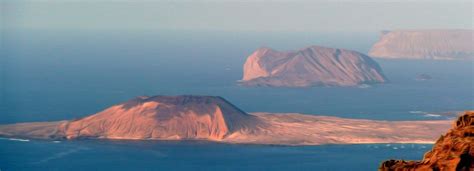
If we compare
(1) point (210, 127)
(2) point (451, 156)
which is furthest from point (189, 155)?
(2) point (451, 156)

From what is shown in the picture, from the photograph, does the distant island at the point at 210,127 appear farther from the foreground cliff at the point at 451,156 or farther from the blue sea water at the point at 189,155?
the foreground cliff at the point at 451,156

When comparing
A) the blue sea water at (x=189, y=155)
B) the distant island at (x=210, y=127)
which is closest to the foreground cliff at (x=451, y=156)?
the blue sea water at (x=189, y=155)

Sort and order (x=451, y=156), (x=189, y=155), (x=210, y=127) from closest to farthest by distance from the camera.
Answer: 1. (x=451, y=156)
2. (x=189, y=155)
3. (x=210, y=127)

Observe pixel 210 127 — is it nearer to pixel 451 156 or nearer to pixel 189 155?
pixel 189 155

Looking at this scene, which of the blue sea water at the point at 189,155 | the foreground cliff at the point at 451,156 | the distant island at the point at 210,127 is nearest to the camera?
the foreground cliff at the point at 451,156

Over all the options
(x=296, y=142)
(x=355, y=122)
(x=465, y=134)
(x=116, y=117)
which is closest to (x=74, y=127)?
(x=116, y=117)

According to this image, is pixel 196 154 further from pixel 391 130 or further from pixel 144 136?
pixel 391 130
